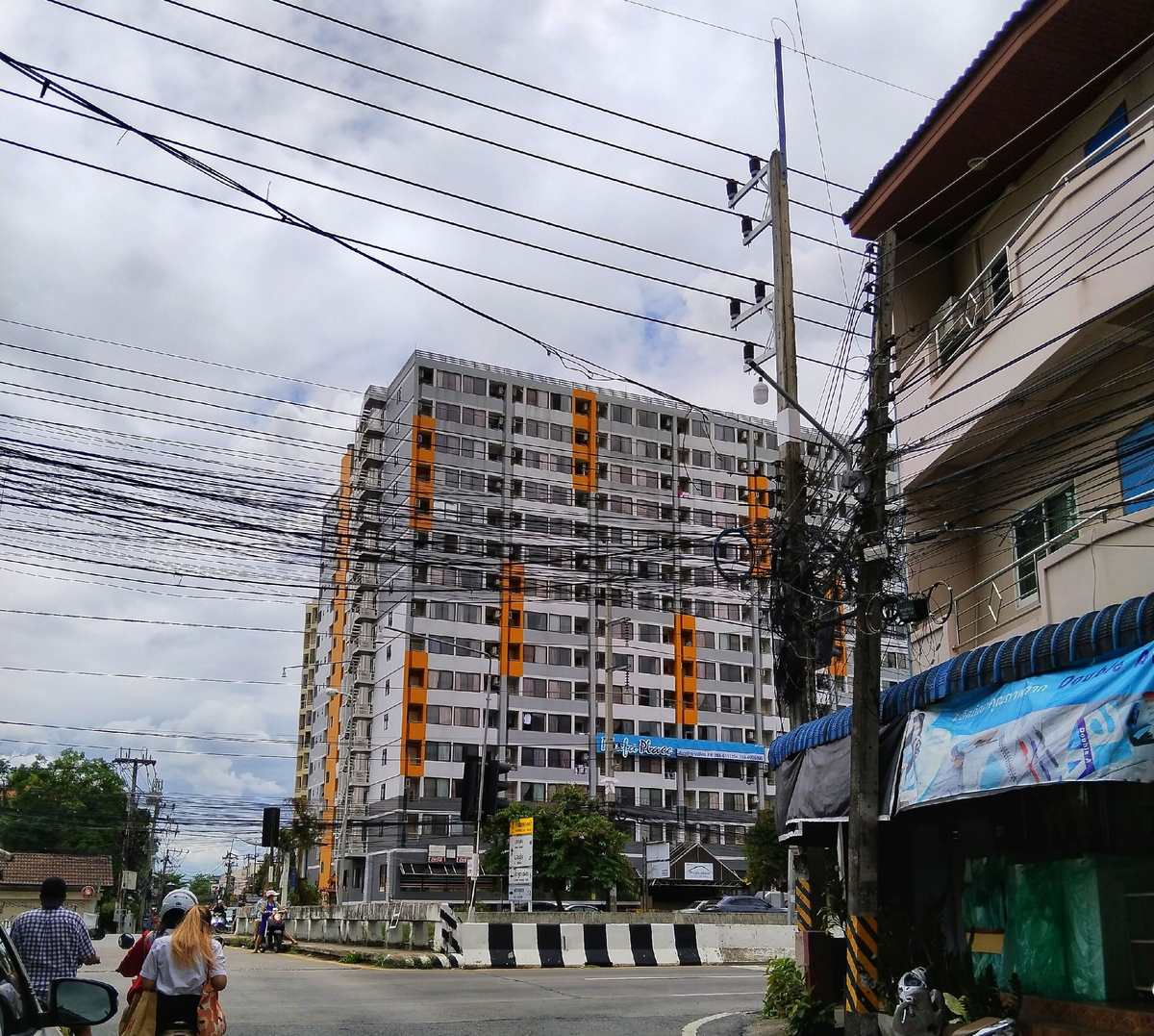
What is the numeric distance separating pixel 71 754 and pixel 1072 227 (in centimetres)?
9160

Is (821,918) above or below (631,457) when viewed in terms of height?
below

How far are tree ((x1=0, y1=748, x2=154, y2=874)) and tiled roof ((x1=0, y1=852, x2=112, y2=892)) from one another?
112 inches

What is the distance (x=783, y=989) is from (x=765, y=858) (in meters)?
49.6

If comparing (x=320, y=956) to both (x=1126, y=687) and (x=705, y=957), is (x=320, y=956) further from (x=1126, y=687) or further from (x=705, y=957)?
(x=1126, y=687)

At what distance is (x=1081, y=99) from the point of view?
579 inches

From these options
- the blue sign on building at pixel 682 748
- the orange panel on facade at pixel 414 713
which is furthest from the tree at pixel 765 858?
the orange panel on facade at pixel 414 713

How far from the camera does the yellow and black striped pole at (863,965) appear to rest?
434 inches

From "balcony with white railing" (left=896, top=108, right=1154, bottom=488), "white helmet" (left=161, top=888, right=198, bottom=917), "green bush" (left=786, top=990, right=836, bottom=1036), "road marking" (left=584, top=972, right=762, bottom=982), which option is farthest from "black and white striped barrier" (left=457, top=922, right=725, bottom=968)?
"white helmet" (left=161, top=888, right=198, bottom=917)

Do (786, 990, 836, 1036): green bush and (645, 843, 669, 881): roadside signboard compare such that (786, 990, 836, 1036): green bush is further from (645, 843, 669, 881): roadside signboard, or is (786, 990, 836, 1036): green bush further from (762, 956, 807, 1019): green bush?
(645, 843, 669, 881): roadside signboard

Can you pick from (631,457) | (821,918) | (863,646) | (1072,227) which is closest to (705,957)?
(821,918)

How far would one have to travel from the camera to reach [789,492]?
14.6m

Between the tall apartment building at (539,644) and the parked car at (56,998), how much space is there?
59912mm

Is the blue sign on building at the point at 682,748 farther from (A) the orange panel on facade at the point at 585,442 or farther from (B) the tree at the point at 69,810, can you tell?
(B) the tree at the point at 69,810

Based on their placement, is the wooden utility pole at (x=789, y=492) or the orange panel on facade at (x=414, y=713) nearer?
the wooden utility pole at (x=789, y=492)
